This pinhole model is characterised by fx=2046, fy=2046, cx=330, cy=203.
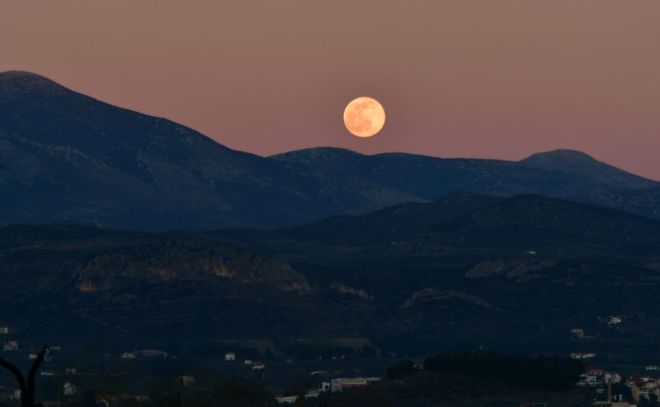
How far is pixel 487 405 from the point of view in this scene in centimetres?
19950

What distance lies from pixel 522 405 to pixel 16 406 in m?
64.0

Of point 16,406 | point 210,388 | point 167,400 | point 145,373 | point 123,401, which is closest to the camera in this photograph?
point 123,401

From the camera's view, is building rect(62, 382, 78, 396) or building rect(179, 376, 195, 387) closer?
building rect(62, 382, 78, 396)

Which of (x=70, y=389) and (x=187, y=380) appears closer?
(x=70, y=389)

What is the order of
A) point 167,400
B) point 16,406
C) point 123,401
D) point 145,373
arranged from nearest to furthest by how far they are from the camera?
point 123,401 → point 167,400 → point 16,406 → point 145,373

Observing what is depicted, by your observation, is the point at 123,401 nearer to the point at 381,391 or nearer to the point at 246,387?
the point at 246,387

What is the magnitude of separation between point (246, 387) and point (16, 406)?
22086 millimetres

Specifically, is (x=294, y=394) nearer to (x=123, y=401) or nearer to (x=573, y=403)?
(x=573, y=403)

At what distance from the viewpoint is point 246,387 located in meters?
160

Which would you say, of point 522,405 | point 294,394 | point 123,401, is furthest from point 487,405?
point 123,401

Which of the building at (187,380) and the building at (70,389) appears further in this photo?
the building at (187,380)

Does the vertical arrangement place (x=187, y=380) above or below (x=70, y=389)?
above

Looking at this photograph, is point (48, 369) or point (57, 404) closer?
point (57, 404)

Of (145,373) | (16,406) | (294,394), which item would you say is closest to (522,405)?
(294,394)
